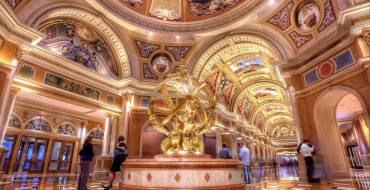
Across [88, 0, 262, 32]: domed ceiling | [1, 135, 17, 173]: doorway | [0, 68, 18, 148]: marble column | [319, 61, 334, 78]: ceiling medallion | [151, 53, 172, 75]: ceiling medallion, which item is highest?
[88, 0, 262, 32]: domed ceiling

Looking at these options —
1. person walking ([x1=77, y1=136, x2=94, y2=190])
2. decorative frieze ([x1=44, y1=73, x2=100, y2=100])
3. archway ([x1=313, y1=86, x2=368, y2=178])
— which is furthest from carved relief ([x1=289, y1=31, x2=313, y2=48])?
decorative frieze ([x1=44, y1=73, x2=100, y2=100])

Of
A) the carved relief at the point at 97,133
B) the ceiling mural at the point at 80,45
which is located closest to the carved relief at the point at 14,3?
the ceiling mural at the point at 80,45

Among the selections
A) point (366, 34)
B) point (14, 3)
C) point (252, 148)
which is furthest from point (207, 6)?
point (252, 148)

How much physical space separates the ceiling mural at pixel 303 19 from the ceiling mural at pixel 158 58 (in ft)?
16.1

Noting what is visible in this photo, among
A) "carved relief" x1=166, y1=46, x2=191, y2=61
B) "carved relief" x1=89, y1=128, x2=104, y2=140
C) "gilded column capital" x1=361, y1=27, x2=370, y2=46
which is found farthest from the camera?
"carved relief" x1=89, y1=128, x2=104, y2=140

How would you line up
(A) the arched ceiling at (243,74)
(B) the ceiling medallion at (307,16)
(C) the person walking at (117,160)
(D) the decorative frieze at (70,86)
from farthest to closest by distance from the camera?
(A) the arched ceiling at (243,74), (D) the decorative frieze at (70,86), (B) the ceiling medallion at (307,16), (C) the person walking at (117,160)

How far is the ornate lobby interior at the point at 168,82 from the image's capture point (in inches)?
177

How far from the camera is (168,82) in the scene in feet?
15.5

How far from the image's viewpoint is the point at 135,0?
33.3ft

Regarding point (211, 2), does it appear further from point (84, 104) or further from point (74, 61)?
point (84, 104)

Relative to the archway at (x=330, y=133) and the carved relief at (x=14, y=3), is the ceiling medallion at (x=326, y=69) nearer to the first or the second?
the archway at (x=330, y=133)

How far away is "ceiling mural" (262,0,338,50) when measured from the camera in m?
7.26

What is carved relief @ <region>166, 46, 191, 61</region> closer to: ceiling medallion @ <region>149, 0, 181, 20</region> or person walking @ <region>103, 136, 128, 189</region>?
ceiling medallion @ <region>149, 0, 181, 20</region>

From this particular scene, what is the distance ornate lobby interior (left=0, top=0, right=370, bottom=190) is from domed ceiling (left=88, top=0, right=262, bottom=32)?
5 cm
